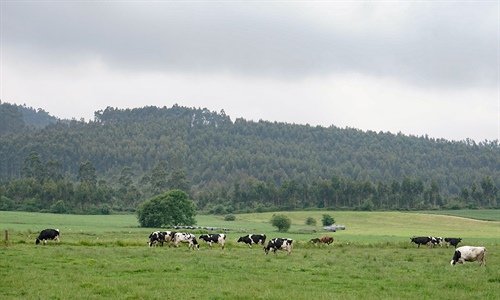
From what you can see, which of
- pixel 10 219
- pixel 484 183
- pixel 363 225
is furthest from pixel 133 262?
pixel 484 183

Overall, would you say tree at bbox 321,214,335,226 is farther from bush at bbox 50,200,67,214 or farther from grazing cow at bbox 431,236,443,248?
bush at bbox 50,200,67,214

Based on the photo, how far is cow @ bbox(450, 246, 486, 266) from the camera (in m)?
31.6

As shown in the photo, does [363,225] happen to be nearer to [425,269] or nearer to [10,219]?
[10,219]

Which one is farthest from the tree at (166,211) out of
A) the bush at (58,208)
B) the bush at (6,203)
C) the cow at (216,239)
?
the bush at (6,203)

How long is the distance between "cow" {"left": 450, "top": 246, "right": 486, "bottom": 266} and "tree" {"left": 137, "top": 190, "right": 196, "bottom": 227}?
230ft

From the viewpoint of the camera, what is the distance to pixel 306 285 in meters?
22.9

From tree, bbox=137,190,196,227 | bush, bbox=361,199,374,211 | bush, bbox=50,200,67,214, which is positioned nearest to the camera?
tree, bbox=137,190,196,227

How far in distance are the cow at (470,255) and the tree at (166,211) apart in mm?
70088

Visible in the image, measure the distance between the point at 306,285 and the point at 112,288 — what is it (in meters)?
7.97

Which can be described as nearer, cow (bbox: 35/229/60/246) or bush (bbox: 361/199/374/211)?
cow (bbox: 35/229/60/246)

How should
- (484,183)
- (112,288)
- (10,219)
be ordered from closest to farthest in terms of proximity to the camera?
1. (112,288)
2. (10,219)
3. (484,183)

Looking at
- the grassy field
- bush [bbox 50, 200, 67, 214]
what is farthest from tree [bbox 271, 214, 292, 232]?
bush [bbox 50, 200, 67, 214]

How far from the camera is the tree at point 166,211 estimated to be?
3775 inches

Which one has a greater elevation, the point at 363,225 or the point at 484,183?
the point at 484,183
